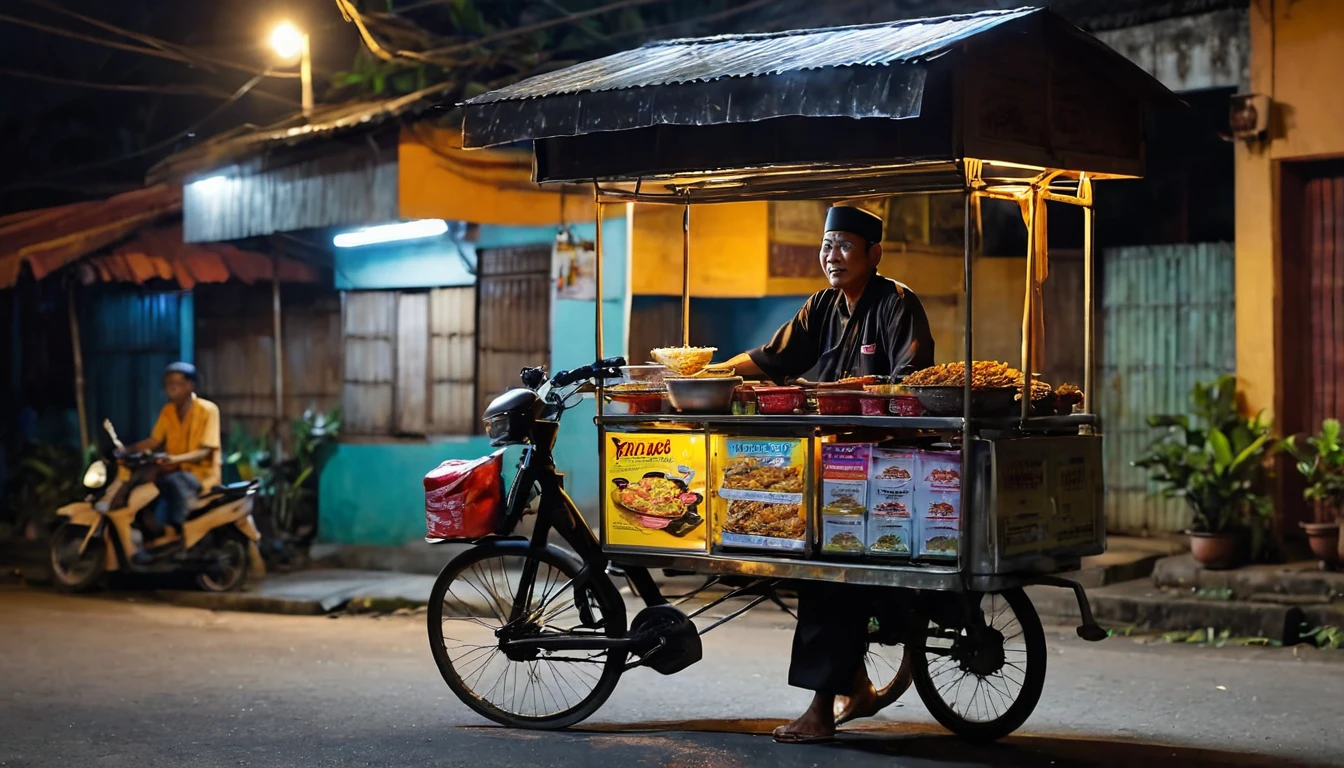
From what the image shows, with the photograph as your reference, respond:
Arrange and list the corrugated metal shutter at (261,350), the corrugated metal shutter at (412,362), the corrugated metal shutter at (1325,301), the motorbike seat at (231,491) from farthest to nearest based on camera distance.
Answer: the corrugated metal shutter at (261,350) < the corrugated metal shutter at (412,362) < the motorbike seat at (231,491) < the corrugated metal shutter at (1325,301)

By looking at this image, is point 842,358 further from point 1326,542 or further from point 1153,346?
point 1153,346

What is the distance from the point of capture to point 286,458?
15500mm

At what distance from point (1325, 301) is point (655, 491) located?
6860 mm

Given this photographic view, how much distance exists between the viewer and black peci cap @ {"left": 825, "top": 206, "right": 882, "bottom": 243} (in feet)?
21.5

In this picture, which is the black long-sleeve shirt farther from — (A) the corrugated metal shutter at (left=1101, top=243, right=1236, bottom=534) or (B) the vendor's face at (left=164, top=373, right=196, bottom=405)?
(B) the vendor's face at (left=164, top=373, right=196, bottom=405)

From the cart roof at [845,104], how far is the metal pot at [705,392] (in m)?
0.96

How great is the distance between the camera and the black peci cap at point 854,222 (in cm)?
655

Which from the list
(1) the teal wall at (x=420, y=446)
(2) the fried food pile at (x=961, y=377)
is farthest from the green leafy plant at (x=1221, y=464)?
(2) the fried food pile at (x=961, y=377)

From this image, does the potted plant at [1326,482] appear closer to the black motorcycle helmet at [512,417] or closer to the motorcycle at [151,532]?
the black motorcycle helmet at [512,417]

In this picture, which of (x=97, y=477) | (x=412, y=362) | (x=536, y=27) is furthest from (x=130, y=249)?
(x=536, y=27)

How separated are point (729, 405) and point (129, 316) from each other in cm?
1458

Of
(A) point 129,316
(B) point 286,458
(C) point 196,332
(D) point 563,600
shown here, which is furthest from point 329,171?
(D) point 563,600

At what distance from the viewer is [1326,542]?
10008mm

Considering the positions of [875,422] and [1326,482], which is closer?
[875,422]
